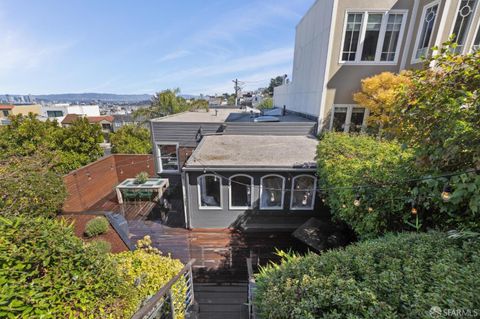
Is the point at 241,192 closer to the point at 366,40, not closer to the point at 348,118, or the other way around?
the point at 348,118

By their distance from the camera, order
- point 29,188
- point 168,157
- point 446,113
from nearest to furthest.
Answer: point 446,113 < point 29,188 < point 168,157

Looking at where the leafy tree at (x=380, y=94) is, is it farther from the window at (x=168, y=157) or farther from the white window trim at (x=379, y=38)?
the window at (x=168, y=157)

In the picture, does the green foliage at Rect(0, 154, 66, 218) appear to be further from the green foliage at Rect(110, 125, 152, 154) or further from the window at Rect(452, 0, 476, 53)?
the window at Rect(452, 0, 476, 53)

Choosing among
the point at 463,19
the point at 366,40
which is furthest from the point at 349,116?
the point at 463,19

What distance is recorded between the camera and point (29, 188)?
21.9 ft

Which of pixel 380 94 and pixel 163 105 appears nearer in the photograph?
pixel 380 94

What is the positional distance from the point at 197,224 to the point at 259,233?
2.67m

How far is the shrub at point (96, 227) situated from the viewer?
7.03 m

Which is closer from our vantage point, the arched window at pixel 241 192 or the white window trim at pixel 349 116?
the arched window at pixel 241 192

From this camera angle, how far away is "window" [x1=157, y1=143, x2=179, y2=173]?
11516 millimetres

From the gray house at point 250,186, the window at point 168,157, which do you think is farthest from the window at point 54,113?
the gray house at point 250,186

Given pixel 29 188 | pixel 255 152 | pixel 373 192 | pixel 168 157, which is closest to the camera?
pixel 373 192

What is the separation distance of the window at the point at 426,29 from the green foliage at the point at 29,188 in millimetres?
16198

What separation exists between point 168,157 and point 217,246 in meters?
6.76
